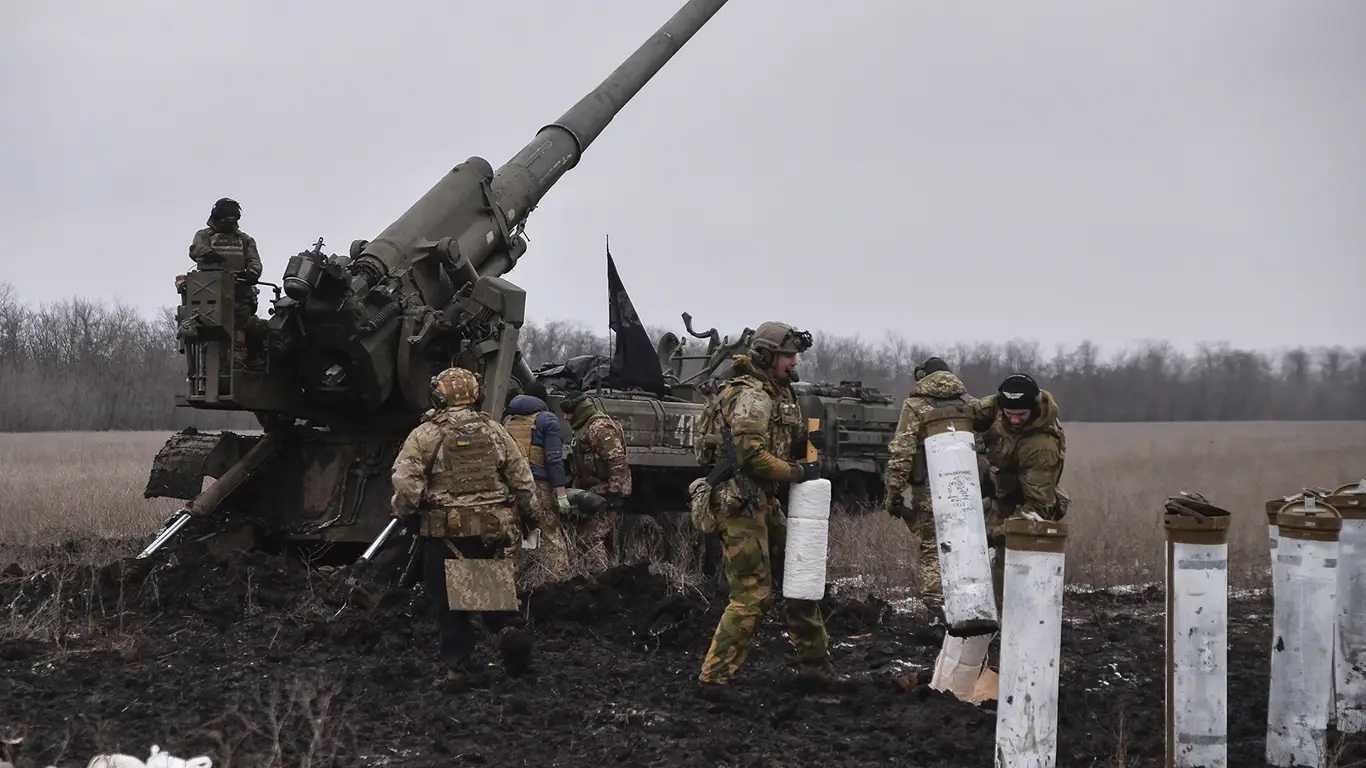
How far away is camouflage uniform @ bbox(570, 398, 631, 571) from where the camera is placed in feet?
36.7

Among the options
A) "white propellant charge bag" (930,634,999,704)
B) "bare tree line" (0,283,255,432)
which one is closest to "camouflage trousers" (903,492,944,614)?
"white propellant charge bag" (930,634,999,704)

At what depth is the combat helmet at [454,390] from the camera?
792cm

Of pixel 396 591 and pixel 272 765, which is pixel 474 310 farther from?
pixel 272 765

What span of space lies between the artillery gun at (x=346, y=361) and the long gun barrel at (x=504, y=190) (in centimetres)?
2

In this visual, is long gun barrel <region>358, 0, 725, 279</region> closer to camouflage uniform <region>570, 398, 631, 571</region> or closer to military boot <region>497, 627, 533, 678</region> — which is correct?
camouflage uniform <region>570, 398, 631, 571</region>

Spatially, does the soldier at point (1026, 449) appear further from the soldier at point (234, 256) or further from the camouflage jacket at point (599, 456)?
the soldier at point (234, 256)

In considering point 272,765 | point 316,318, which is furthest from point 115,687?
point 316,318

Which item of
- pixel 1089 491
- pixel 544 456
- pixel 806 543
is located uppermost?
pixel 544 456

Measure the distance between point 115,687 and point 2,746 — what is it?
1680 mm

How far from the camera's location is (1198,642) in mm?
5453

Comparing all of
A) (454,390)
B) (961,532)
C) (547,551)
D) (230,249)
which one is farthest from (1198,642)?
(230,249)

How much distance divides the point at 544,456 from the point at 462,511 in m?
2.87

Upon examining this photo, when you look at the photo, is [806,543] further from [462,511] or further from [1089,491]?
[1089,491]

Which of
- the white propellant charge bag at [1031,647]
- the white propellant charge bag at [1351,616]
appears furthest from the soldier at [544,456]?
the white propellant charge bag at [1031,647]
